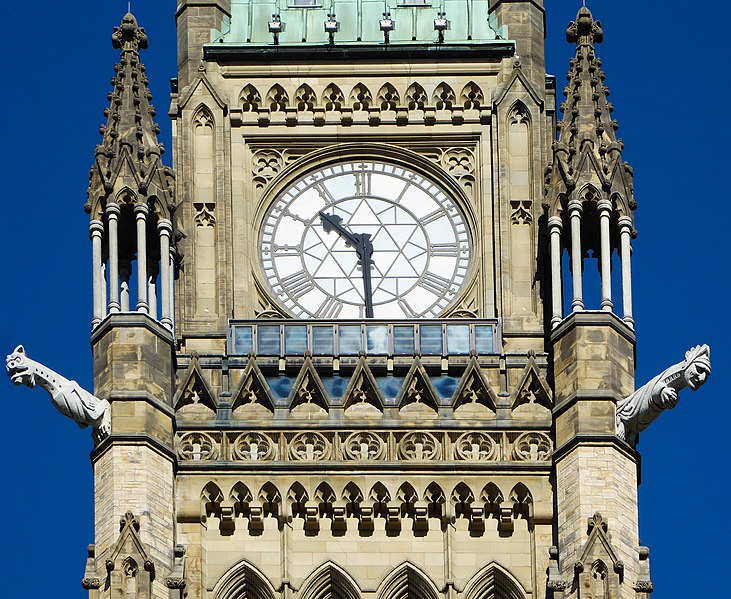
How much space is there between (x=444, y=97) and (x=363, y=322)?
3.74 metres

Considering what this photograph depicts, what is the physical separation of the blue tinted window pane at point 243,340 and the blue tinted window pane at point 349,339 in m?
1.09

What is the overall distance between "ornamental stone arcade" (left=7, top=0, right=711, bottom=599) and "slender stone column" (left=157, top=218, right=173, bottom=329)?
4cm

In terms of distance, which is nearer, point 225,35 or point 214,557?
point 214,557

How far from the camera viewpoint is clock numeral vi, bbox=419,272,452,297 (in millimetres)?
58969

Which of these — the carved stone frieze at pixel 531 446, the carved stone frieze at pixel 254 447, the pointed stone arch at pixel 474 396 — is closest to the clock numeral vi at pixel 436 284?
the pointed stone arch at pixel 474 396

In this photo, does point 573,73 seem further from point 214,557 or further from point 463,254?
point 214,557

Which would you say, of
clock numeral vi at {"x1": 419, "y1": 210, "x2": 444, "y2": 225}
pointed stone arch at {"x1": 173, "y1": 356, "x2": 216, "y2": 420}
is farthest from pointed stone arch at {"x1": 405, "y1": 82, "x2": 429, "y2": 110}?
pointed stone arch at {"x1": 173, "y1": 356, "x2": 216, "y2": 420}

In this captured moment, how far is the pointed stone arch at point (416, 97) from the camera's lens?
6022 centimetres

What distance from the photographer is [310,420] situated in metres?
56.8

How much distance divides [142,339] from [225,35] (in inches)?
230

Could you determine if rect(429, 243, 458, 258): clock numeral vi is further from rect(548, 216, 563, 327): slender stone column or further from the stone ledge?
the stone ledge

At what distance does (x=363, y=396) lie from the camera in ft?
188

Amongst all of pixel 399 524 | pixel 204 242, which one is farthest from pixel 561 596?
pixel 204 242

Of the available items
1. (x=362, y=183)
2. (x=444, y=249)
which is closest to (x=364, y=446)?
(x=444, y=249)
